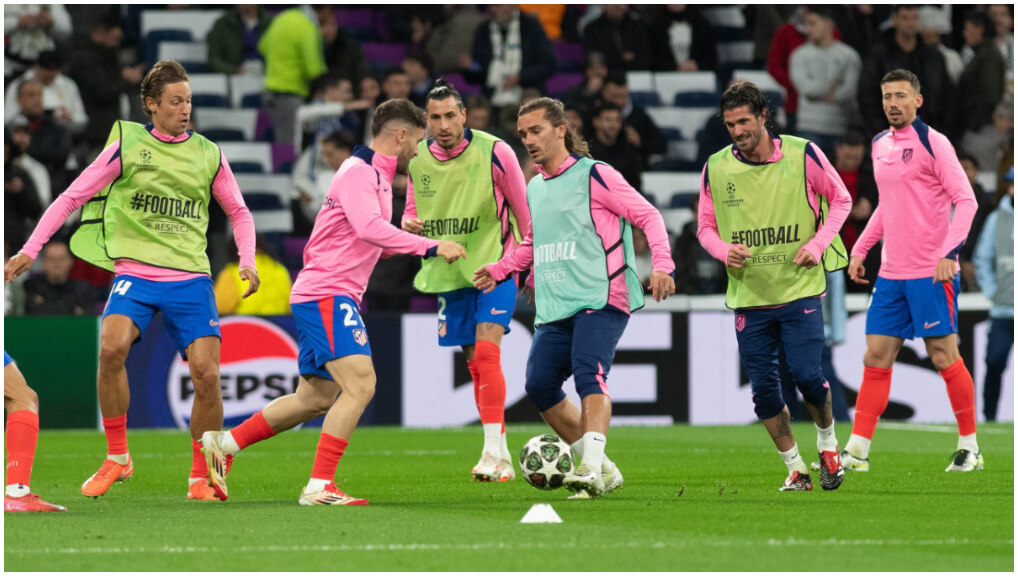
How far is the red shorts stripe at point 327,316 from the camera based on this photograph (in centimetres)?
777

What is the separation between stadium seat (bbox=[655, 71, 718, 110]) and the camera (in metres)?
20.4

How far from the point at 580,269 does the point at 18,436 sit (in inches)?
111

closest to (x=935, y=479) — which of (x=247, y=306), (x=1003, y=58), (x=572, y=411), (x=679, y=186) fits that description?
(x=572, y=411)

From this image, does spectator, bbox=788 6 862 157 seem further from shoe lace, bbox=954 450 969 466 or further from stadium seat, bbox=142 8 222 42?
shoe lace, bbox=954 450 969 466

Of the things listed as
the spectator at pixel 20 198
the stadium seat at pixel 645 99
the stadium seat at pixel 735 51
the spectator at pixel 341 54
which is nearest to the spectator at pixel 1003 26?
the stadium seat at pixel 735 51

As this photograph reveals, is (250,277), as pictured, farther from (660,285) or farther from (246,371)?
(246,371)

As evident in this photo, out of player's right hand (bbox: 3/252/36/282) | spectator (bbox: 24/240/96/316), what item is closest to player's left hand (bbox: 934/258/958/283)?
player's right hand (bbox: 3/252/36/282)

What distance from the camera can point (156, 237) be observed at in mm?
8383

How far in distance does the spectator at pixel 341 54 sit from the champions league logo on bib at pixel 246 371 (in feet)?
16.9

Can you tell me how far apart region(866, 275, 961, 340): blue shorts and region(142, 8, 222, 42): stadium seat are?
487 inches

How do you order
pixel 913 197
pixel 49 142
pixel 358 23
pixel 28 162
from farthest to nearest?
pixel 358 23 < pixel 49 142 < pixel 28 162 < pixel 913 197

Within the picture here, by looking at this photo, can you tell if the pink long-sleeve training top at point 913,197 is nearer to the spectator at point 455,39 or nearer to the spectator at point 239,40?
the spectator at point 455,39

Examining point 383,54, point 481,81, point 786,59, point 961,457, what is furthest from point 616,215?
point 383,54

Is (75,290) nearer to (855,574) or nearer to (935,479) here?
(935,479)
